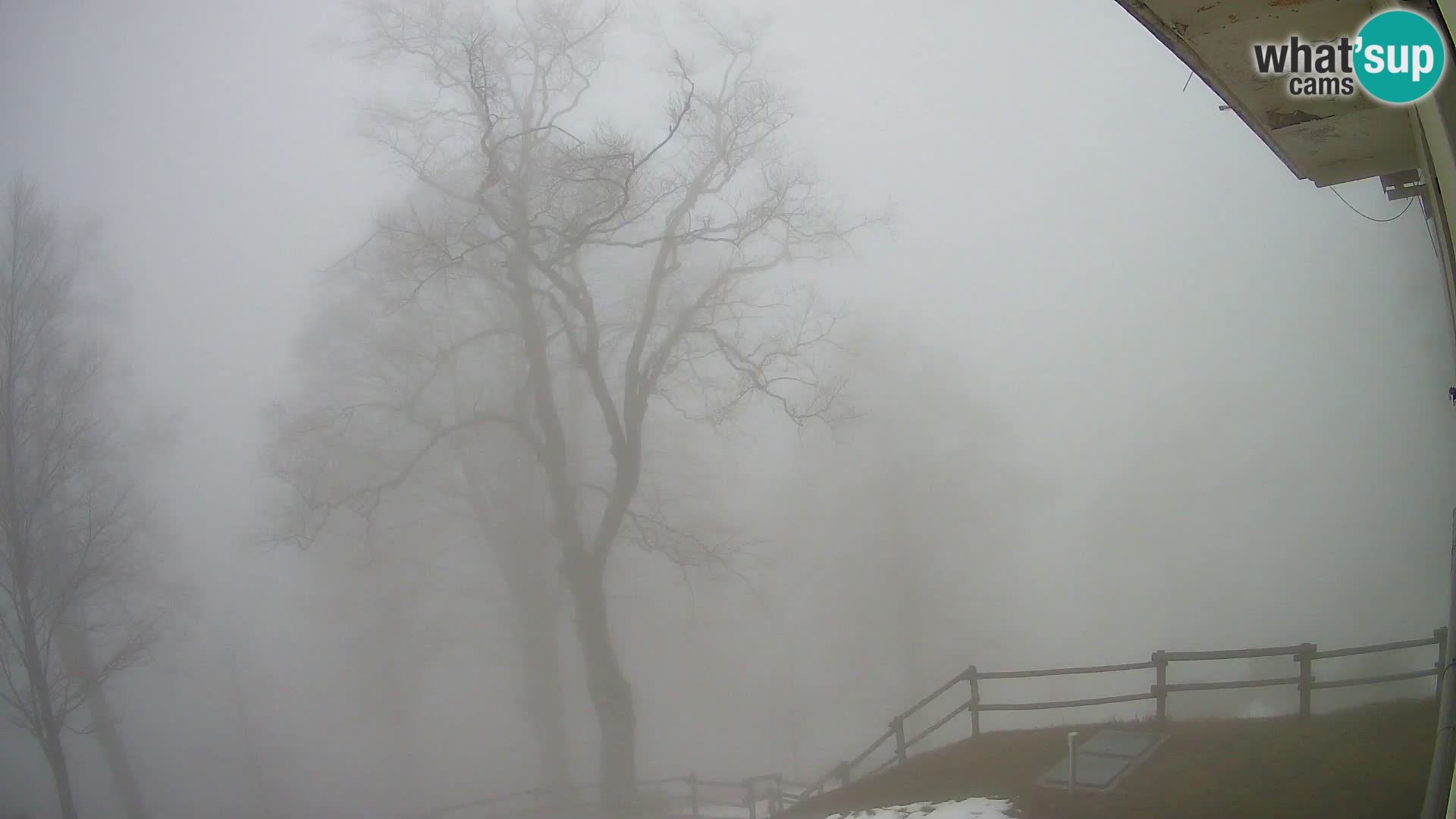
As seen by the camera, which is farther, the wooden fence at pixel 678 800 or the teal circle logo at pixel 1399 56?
the wooden fence at pixel 678 800

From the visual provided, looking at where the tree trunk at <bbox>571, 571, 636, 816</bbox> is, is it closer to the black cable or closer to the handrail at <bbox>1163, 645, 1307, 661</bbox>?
the handrail at <bbox>1163, 645, 1307, 661</bbox>

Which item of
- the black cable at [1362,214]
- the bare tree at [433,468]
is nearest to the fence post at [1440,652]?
the black cable at [1362,214]

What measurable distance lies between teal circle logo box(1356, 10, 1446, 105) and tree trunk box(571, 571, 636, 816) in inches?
259

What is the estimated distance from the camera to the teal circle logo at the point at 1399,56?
2.71m

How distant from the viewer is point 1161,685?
5809 mm

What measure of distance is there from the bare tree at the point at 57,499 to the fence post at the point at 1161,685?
31.3 feet

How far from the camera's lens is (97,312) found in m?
9.05

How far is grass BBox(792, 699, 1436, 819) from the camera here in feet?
14.7

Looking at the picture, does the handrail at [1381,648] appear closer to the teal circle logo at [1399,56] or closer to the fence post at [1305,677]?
the fence post at [1305,677]

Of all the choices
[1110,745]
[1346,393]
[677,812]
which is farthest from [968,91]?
[677,812]

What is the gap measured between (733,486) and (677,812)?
3.09 m

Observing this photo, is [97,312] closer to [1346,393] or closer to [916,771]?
[916,771]

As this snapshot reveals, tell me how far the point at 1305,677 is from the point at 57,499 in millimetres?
11562

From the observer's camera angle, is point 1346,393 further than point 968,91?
No
